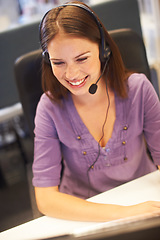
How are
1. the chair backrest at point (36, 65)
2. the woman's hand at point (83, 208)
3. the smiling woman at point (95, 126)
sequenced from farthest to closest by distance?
the chair backrest at point (36, 65) < the smiling woman at point (95, 126) < the woman's hand at point (83, 208)

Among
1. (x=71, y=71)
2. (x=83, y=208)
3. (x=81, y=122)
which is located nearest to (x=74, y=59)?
(x=71, y=71)

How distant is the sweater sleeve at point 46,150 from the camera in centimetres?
94

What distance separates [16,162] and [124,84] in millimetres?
1758

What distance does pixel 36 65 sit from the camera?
1.04 m

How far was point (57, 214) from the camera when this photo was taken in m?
0.83

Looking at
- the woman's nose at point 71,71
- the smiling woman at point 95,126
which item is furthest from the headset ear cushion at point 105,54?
the woman's nose at point 71,71

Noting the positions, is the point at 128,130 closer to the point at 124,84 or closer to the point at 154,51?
the point at 124,84

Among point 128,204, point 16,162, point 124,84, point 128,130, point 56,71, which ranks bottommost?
point 16,162

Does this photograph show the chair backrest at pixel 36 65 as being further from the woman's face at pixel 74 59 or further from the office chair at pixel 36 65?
the woman's face at pixel 74 59

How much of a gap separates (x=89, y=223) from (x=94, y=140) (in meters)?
0.28

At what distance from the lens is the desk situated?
776mm

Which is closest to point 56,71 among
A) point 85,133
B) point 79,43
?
point 79,43

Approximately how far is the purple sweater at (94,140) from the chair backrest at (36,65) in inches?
3.2

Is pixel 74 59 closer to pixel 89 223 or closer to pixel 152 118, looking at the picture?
pixel 152 118
